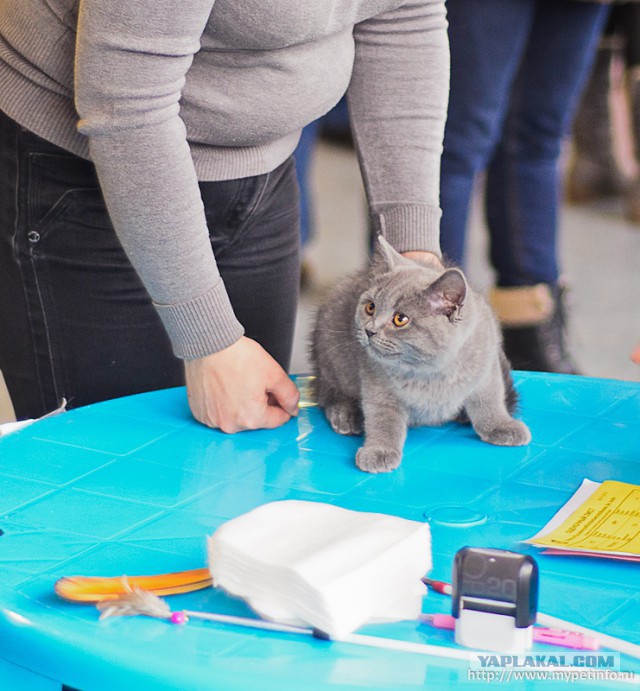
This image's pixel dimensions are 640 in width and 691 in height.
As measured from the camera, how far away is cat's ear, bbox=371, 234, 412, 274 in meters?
1.17

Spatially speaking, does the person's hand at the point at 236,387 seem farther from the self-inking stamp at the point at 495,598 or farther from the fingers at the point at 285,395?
the self-inking stamp at the point at 495,598

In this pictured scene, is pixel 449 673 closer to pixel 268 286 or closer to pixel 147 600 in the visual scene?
pixel 147 600

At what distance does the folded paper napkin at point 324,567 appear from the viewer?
700mm

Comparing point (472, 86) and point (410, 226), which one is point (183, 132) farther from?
point (472, 86)

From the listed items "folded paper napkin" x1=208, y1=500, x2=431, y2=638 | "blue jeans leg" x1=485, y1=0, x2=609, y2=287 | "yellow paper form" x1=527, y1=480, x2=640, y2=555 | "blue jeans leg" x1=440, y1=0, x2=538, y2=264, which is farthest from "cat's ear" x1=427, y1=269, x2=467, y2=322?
"blue jeans leg" x1=485, y1=0, x2=609, y2=287

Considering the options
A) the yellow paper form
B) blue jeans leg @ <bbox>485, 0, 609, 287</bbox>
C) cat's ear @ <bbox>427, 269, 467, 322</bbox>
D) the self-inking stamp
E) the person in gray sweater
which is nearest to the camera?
the self-inking stamp

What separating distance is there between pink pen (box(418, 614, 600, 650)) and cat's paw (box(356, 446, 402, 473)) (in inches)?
11.7

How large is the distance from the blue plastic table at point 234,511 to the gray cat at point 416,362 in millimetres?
26

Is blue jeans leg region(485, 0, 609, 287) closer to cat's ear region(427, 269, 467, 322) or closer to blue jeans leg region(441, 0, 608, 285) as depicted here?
blue jeans leg region(441, 0, 608, 285)

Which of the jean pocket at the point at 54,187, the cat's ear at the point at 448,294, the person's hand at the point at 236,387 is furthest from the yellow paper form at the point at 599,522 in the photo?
the jean pocket at the point at 54,187

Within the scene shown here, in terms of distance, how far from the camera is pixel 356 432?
114 cm

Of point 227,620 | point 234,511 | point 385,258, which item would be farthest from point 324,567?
point 385,258

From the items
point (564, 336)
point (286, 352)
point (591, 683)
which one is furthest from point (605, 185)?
point (591, 683)

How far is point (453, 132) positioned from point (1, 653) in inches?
58.8
